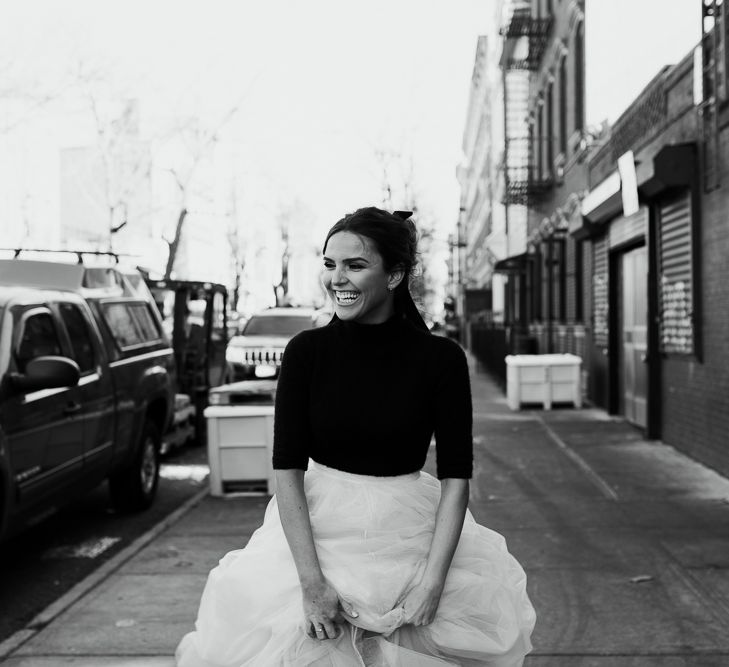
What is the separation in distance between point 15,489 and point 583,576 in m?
3.42

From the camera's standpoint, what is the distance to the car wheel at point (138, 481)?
28.9ft

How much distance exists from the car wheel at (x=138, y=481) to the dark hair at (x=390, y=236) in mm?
6302

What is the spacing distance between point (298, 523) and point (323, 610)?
22 cm

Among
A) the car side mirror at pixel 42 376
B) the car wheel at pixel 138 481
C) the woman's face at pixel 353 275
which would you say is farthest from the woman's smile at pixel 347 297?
the car wheel at pixel 138 481

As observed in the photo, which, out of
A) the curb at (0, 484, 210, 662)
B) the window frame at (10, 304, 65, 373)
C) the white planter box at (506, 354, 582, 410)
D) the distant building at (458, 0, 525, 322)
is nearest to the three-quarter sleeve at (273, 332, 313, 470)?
the curb at (0, 484, 210, 662)

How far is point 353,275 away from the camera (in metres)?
2.70

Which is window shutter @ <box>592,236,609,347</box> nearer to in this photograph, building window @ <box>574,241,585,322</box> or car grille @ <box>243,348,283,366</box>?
building window @ <box>574,241,585,322</box>

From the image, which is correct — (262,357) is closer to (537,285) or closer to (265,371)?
(265,371)

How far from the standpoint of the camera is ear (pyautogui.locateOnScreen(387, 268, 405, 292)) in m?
2.77

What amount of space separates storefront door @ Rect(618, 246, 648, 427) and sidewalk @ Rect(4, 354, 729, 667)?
2404 mm

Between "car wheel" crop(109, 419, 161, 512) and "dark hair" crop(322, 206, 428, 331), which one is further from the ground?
"dark hair" crop(322, 206, 428, 331)

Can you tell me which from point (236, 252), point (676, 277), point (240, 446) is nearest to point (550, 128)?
point (676, 277)

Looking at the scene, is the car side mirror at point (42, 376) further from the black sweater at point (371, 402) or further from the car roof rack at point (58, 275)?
the black sweater at point (371, 402)

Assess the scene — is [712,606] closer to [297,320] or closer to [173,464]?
[173,464]
